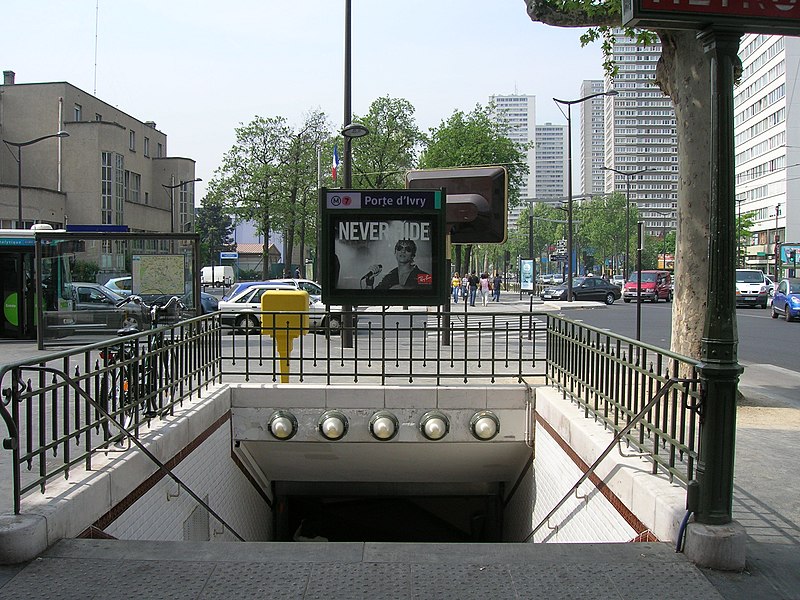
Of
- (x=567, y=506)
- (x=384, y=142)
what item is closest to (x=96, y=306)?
(x=567, y=506)

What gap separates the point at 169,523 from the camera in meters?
6.35

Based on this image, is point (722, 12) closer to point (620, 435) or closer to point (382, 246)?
point (620, 435)

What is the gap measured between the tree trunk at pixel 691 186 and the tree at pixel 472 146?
2743cm

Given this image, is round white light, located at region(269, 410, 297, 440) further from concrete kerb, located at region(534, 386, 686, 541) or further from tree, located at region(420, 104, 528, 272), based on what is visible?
tree, located at region(420, 104, 528, 272)

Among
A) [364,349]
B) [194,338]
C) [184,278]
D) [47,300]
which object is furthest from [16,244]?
[194,338]

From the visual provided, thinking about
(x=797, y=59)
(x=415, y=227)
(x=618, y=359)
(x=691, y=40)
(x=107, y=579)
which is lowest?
(x=107, y=579)

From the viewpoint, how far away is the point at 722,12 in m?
4.10

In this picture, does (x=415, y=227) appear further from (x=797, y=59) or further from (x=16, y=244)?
(x=797, y=59)

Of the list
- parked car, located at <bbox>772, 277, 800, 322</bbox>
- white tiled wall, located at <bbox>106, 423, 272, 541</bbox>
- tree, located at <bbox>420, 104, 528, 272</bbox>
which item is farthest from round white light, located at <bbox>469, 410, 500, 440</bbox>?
tree, located at <bbox>420, 104, 528, 272</bbox>

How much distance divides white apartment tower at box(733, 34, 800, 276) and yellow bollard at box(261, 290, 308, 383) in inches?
2687

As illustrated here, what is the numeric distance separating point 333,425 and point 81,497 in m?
4.02

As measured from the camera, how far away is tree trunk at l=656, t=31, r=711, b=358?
366 inches

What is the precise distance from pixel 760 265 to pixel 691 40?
85.8 meters

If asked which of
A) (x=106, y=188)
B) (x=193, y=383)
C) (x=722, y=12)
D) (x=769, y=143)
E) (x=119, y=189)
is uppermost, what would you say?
(x=769, y=143)
